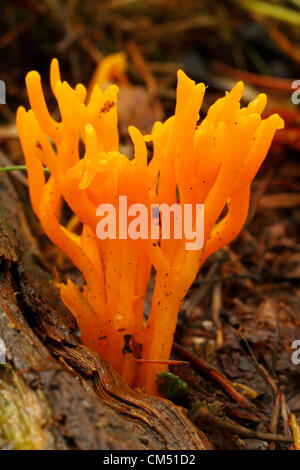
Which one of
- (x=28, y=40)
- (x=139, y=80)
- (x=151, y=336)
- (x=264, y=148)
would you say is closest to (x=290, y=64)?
(x=139, y=80)

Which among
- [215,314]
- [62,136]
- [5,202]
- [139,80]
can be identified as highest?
[139,80]

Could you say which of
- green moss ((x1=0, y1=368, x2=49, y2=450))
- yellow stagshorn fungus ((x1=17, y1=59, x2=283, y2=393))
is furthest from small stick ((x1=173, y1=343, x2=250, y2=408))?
green moss ((x1=0, y1=368, x2=49, y2=450))

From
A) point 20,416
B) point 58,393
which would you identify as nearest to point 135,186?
point 58,393

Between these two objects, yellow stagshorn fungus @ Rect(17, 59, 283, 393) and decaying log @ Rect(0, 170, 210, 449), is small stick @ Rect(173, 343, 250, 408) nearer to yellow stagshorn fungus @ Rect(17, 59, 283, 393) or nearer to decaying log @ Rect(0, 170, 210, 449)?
yellow stagshorn fungus @ Rect(17, 59, 283, 393)

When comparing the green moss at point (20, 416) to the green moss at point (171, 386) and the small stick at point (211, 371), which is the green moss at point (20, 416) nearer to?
the green moss at point (171, 386)

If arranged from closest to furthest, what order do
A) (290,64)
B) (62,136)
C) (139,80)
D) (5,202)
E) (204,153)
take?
(204,153) < (62,136) < (5,202) < (139,80) < (290,64)

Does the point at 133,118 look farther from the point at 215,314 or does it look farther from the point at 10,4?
the point at 215,314
